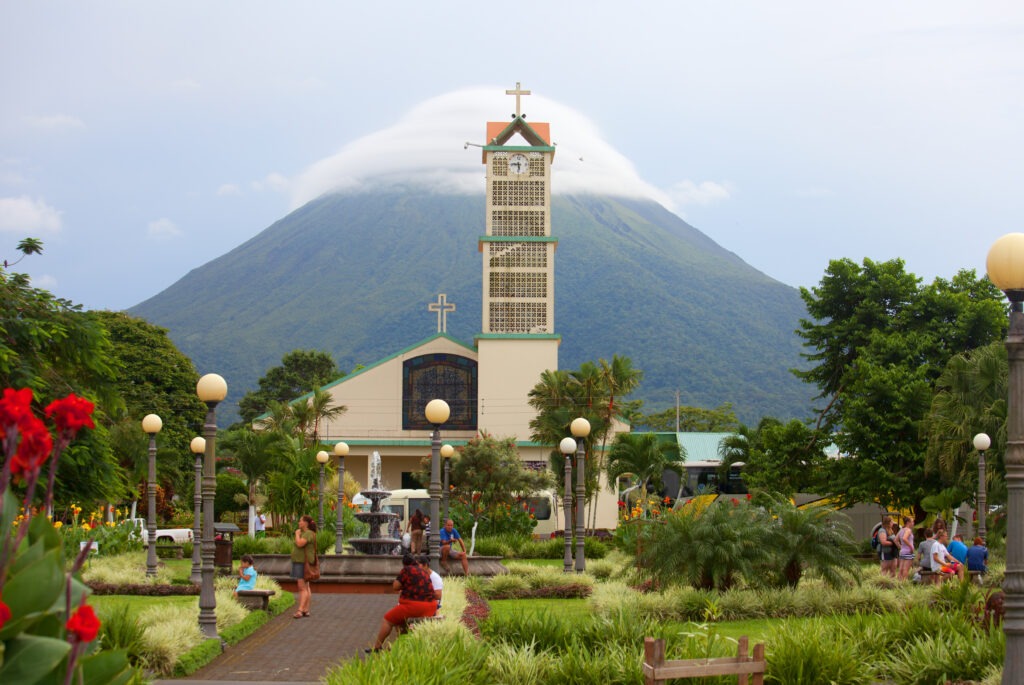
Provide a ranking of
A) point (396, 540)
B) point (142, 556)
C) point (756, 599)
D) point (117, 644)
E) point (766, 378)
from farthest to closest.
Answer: point (766, 378), point (396, 540), point (142, 556), point (756, 599), point (117, 644)

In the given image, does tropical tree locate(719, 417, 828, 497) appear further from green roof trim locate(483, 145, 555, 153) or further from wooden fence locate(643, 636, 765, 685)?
wooden fence locate(643, 636, 765, 685)

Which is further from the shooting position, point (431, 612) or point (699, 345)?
point (699, 345)

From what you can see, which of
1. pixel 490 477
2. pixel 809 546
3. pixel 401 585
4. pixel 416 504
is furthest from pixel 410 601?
pixel 416 504

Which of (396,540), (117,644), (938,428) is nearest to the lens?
(117,644)

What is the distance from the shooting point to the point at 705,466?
5659cm

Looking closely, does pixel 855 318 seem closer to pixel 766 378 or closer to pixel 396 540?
pixel 396 540

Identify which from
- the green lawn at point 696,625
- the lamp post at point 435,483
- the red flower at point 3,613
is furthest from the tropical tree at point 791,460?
the red flower at point 3,613

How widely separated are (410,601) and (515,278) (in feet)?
162

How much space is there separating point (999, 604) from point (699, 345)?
182 metres

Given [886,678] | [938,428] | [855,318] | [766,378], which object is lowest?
[886,678]

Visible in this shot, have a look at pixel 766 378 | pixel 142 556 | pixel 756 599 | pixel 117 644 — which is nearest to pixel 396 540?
pixel 142 556

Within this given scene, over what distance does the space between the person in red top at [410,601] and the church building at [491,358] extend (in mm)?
46722

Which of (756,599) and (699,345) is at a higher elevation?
(699,345)

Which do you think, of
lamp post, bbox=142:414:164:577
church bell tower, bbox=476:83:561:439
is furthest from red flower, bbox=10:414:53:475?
church bell tower, bbox=476:83:561:439
